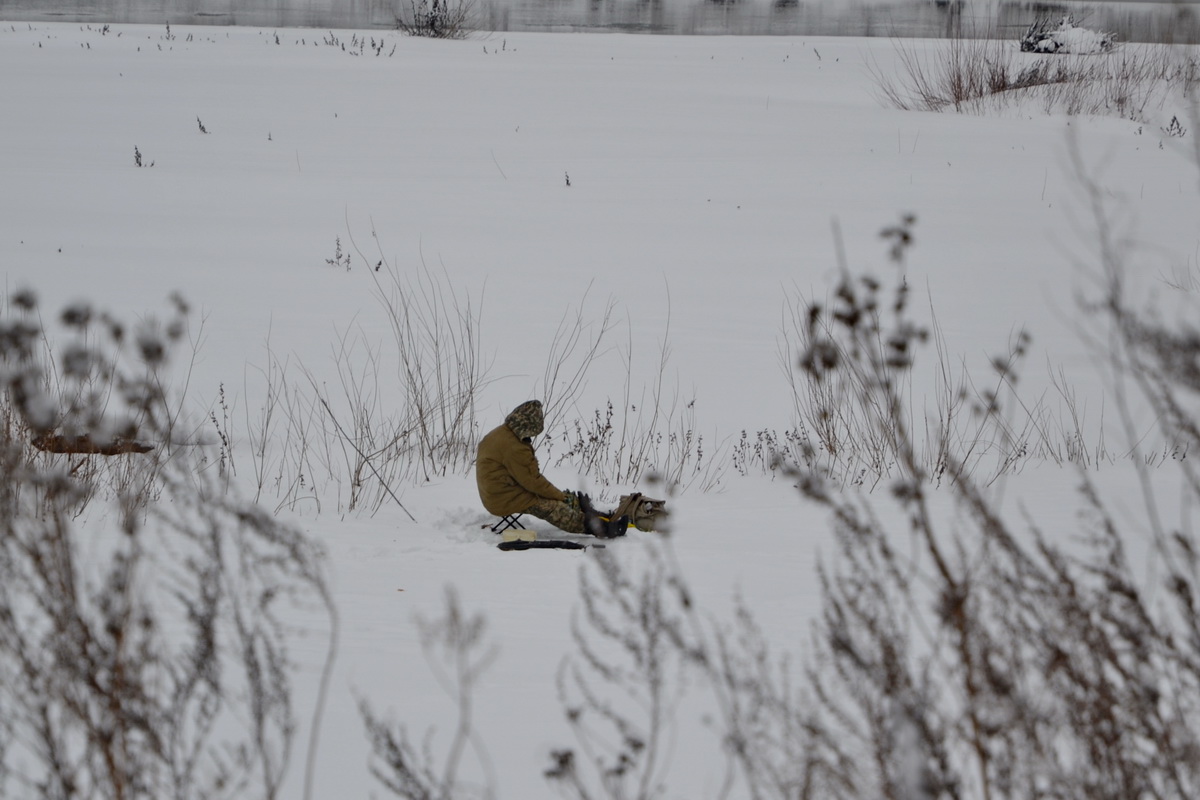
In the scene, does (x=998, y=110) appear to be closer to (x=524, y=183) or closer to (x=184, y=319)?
(x=524, y=183)

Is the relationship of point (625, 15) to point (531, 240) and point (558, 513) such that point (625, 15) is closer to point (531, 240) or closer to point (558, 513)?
point (531, 240)

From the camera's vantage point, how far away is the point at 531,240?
10250 mm

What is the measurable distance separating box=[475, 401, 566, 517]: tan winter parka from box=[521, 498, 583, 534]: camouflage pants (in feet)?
0.08

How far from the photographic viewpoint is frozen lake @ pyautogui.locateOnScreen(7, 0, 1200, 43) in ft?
86.1

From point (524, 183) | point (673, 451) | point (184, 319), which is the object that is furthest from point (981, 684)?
point (524, 183)

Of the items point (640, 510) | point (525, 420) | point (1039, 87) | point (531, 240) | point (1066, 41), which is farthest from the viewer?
point (1066, 41)

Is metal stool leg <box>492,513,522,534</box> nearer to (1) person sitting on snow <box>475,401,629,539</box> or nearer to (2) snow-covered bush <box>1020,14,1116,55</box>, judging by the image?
(1) person sitting on snow <box>475,401,629,539</box>

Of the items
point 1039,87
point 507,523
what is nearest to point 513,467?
point 507,523

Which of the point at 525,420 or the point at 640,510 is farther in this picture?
the point at 640,510

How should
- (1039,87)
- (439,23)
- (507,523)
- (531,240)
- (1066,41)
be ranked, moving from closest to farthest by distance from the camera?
(507,523)
(531,240)
(1039,87)
(1066,41)
(439,23)

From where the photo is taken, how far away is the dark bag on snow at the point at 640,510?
172 inches

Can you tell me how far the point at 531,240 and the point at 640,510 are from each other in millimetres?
6215

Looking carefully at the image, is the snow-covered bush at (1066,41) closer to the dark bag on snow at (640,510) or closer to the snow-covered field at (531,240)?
the snow-covered field at (531,240)

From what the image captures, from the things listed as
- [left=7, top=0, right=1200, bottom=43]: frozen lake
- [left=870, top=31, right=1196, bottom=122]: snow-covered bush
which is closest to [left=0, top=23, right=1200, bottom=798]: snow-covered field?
[left=870, top=31, right=1196, bottom=122]: snow-covered bush
